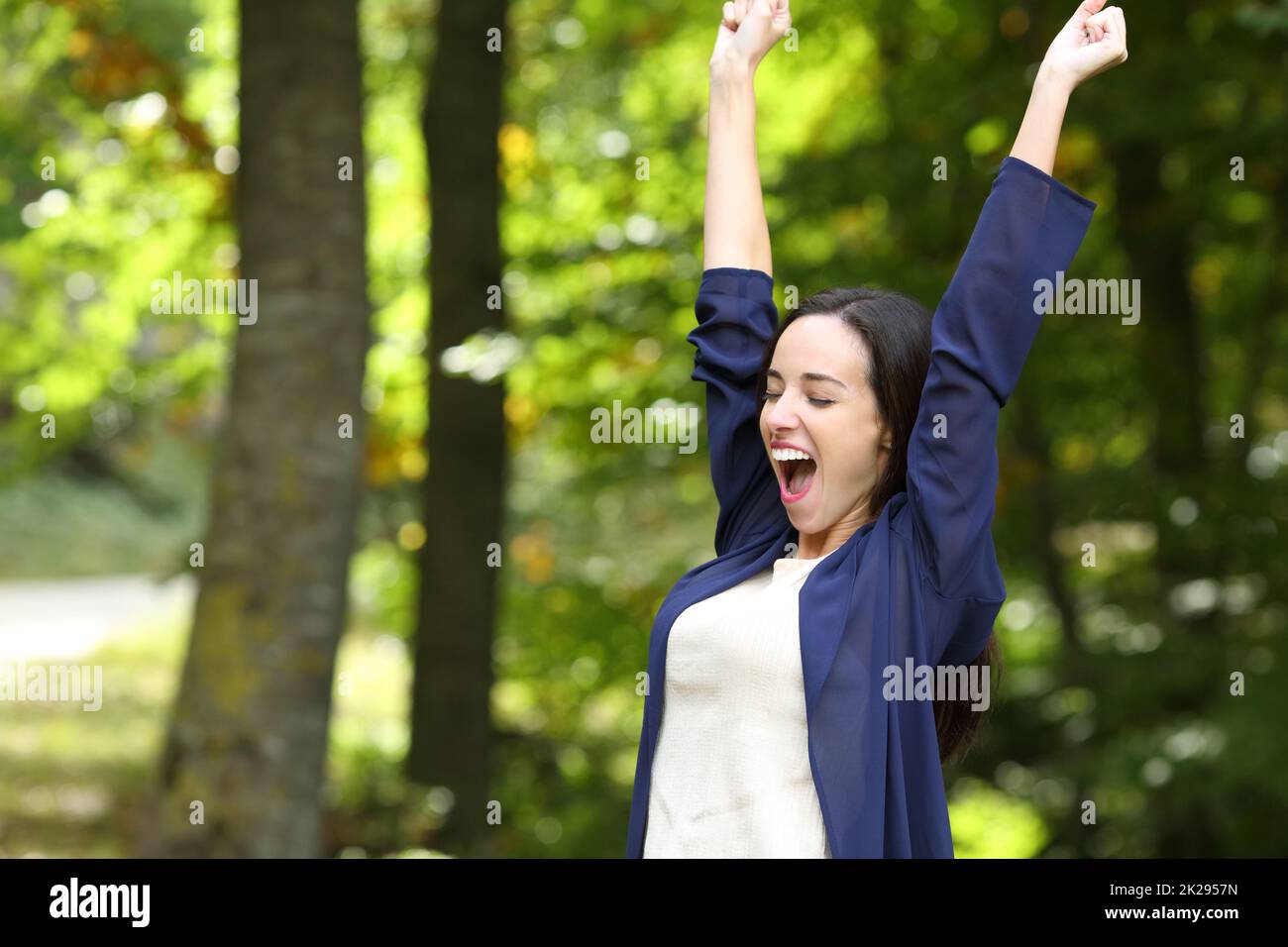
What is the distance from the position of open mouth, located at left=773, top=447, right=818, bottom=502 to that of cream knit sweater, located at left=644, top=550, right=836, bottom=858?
156mm

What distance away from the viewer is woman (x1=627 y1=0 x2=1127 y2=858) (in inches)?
82.1

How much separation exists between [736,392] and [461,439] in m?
5.44

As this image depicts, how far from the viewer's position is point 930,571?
215 centimetres

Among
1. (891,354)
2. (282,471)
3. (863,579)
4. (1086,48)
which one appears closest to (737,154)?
(891,354)

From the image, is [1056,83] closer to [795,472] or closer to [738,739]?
[795,472]

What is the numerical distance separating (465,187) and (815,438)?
568cm

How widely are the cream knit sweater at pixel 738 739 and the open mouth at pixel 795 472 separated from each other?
156 mm

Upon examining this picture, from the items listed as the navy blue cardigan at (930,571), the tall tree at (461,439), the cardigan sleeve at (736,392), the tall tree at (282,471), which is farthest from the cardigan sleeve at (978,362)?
the tall tree at (461,439)

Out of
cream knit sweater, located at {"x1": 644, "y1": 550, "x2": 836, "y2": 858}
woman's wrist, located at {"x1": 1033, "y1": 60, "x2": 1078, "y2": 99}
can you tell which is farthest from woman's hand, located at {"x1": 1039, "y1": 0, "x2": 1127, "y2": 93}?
cream knit sweater, located at {"x1": 644, "y1": 550, "x2": 836, "y2": 858}

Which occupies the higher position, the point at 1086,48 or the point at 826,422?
the point at 1086,48

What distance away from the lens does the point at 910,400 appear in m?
2.28

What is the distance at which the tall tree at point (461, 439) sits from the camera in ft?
24.9

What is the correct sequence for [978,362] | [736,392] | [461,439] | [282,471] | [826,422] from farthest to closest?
[461,439] → [282,471] → [736,392] → [826,422] → [978,362]

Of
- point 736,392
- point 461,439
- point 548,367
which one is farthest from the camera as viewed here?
point 461,439
